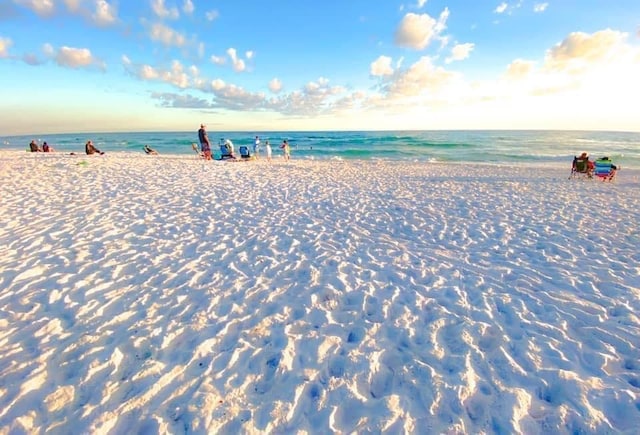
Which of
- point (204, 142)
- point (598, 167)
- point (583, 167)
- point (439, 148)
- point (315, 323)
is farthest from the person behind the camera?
point (439, 148)

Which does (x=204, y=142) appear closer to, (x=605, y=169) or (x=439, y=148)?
(x=605, y=169)

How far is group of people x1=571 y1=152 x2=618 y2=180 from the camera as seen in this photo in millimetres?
13914

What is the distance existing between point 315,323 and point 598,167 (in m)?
16.8

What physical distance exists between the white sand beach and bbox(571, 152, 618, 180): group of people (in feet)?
27.5

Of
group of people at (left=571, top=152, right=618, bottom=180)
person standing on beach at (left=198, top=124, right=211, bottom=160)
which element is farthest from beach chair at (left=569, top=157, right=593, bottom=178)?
person standing on beach at (left=198, top=124, right=211, bottom=160)

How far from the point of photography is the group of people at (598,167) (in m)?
13.9

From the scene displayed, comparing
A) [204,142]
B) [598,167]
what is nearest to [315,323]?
[598,167]

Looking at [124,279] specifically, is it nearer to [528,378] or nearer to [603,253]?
[528,378]

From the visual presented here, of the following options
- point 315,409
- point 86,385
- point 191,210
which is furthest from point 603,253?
point 191,210

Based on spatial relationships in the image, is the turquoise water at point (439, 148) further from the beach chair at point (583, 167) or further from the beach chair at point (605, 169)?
the beach chair at point (605, 169)

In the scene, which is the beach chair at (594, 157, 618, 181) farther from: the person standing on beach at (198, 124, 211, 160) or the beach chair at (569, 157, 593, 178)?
the person standing on beach at (198, 124, 211, 160)

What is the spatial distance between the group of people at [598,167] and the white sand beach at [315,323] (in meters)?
8.38

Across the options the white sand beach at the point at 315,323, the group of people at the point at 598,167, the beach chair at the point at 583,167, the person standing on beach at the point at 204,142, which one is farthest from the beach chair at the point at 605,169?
the person standing on beach at the point at 204,142

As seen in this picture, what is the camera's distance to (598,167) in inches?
555
